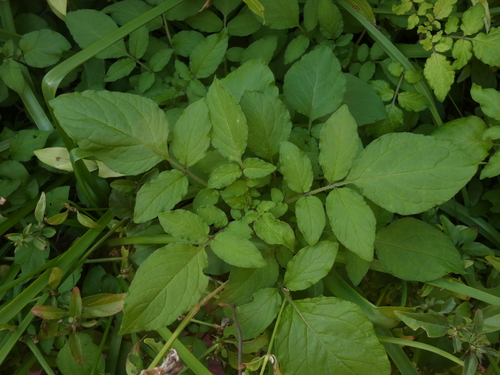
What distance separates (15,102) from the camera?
3.53 feet

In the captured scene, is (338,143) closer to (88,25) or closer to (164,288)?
(164,288)

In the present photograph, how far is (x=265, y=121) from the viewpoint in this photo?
78cm

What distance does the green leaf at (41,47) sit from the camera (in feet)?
3.07

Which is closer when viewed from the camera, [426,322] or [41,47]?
[426,322]

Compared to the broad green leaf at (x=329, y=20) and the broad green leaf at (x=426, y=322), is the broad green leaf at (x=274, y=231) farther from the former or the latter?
the broad green leaf at (x=329, y=20)

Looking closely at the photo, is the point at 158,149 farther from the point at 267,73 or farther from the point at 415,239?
the point at 415,239

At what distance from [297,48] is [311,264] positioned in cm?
52

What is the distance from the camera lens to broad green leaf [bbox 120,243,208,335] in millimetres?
648

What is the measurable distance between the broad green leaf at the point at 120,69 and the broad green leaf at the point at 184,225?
42cm

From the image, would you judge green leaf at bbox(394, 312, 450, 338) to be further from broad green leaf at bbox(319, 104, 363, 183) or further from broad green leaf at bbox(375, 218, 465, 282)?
broad green leaf at bbox(319, 104, 363, 183)

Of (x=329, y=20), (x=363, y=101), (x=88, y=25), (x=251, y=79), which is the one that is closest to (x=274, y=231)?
(x=251, y=79)

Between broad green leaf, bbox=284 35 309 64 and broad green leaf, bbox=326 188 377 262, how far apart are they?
399 mm

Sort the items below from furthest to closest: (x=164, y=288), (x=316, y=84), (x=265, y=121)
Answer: (x=316, y=84) → (x=265, y=121) → (x=164, y=288)

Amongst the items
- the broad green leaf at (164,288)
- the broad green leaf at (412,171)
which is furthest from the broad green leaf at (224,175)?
the broad green leaf at (412,171)
